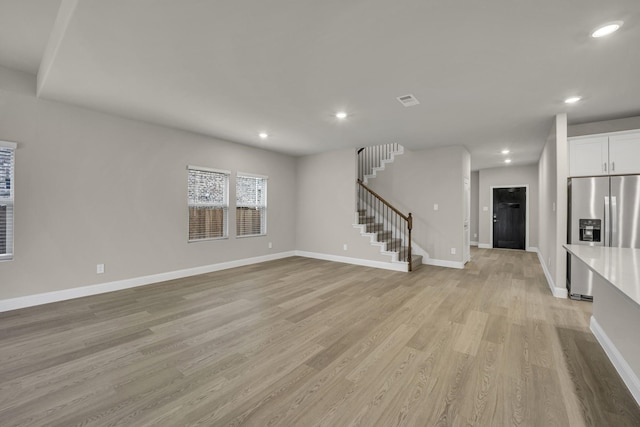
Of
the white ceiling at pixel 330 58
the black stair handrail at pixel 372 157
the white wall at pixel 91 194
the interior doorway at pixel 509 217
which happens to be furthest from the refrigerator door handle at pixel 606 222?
the white wall at pixel 91 194

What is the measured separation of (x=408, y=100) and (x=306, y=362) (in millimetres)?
3178

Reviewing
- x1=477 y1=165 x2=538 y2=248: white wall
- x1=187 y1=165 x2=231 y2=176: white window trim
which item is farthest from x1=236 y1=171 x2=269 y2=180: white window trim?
x1=477 y1=165 x2=538 y2=248: white wall

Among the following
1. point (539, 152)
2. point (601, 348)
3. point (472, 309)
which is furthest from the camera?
point (539, 152)

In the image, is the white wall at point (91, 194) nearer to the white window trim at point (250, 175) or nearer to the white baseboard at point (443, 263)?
the white window trim at point (250, 175)

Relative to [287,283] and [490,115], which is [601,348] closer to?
[490,115]

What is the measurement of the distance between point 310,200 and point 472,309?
4.45m

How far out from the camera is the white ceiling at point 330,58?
1946 mm

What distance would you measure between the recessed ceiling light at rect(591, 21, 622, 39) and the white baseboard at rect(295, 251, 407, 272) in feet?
13.9

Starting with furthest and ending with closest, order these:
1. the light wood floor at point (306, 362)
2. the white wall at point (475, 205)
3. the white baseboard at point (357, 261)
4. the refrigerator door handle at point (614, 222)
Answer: the white wall at point (475, 205), the white baseboard at point (357, 261), the refrigerator door handle at point (614, 222), the light wood floor at point (306, 362)

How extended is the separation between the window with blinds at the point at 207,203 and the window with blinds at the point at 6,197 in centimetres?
216

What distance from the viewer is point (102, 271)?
397cm

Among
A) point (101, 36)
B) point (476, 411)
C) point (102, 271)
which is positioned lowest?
point (476, 411)

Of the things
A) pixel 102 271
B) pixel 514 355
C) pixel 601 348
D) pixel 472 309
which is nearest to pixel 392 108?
pixel 472 309

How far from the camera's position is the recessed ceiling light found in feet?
6.62
